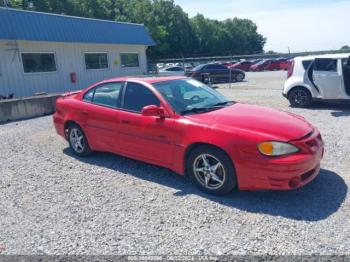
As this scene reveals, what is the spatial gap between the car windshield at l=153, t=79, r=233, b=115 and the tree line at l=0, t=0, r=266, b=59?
4016cm

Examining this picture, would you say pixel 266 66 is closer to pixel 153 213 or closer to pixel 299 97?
pixel 299 97

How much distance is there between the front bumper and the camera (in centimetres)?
358

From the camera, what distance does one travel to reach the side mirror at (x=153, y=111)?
4.30 m

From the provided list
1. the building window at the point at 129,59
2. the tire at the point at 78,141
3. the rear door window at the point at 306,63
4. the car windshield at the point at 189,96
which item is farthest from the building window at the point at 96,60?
the car windshield at the point at 189,96

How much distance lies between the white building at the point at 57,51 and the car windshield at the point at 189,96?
1120cm

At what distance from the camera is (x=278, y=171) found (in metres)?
3.57

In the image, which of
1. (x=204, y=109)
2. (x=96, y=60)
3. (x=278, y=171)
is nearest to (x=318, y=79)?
(x=204, y=109)

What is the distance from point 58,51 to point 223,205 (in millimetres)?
14391

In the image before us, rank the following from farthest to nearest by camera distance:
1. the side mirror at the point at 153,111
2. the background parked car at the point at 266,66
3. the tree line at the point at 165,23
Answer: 1. the tree line at the point at 165,23
2. the background parked car at the point at 266,66
3. the side mirror at the point at 153,111

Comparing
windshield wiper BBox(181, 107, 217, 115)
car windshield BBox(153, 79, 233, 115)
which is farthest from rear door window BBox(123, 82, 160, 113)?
windshield wiper BBox(181, 107, 217, 115)

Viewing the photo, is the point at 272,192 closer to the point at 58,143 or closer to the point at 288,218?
the point at 288,218

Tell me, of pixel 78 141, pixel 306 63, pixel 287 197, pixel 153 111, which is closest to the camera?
pixel 287 197

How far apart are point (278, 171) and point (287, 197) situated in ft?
2.02

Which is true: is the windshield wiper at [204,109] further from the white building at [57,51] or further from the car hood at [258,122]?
the white building at [57,51]
